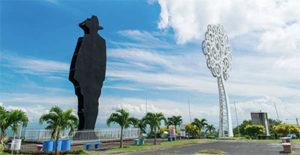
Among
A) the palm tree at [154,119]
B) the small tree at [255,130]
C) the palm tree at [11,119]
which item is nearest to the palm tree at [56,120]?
the palm tree at [11,119]

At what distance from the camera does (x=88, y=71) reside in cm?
2314

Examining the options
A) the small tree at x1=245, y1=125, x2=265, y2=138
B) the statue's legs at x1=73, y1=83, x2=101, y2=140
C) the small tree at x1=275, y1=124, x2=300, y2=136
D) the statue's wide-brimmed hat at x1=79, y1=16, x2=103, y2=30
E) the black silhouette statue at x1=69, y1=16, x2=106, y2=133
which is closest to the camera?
the statue's legs at x1=73, y1=83, x2=101, y2=140

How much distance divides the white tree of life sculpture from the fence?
69.9 ft

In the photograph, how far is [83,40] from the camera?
76.3 ft

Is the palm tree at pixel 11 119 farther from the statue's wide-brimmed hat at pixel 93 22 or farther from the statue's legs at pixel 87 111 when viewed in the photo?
Result: the statue's wide-brimmed hat at pixel 93 22

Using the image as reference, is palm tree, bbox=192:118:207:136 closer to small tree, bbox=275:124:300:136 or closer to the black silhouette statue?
small tree, bbox=275:124:300:136

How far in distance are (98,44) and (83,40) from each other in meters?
2.44

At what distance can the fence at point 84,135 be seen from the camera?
62.4ft

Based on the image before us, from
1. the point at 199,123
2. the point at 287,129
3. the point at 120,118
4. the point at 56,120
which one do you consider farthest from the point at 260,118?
the point at 56,120

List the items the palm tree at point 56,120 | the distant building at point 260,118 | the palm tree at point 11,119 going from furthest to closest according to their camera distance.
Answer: the distant building at point 260,118 < the palm tree at point 11,119 < the palm tree at point 56,120

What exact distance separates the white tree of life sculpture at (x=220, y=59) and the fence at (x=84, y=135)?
839 inches

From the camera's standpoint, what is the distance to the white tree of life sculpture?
3741 cm

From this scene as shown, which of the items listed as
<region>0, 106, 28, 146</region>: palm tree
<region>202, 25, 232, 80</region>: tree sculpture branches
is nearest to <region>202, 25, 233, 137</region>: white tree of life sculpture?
<region>202, 25, 232, 80</region>: tree sculpture branches

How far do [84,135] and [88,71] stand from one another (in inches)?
299
